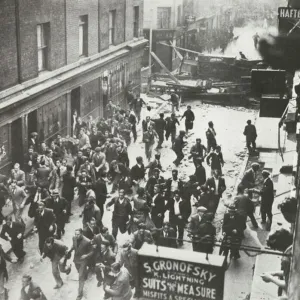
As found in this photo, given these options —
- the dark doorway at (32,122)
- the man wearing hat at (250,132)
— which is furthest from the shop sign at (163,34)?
the dark doorway at (32,122)

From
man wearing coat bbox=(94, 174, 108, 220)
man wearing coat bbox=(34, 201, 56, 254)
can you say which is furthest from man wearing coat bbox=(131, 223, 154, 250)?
man wearing coat bbox=(94, 174, 108, 220)

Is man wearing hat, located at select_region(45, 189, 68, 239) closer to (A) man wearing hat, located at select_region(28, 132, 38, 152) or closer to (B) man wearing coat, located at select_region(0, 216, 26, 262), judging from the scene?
(B) man wearing coat, located at select_region(0, 216, 26, 262)

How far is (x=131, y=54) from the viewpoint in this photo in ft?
101

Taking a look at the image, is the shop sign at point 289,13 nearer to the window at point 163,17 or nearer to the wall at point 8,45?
the wall at point 8,45

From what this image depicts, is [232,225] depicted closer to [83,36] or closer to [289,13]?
[289,13]

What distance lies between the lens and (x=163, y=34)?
4181 cm

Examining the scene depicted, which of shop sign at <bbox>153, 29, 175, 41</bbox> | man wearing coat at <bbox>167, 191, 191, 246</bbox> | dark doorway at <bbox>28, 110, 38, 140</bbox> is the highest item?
shop sign at <bbox>153, 29, 175, 41</bbox>

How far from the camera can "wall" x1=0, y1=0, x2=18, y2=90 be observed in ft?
55.0

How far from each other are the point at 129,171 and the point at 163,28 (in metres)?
26.9

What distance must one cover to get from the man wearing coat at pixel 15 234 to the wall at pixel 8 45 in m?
5.89

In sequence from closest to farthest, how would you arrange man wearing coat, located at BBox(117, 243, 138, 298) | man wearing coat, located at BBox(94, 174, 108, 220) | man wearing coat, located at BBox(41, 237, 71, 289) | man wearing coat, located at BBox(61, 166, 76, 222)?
man wearing coat, located at BBox(117, 243, 138, 298) → man wearing coat, located at BBox(41, 237, 71, 289) → man wearing coat, located at BBox(94, 174, 108, 220) → man wearing coat, located at BBox(61, 166, 76, 222)

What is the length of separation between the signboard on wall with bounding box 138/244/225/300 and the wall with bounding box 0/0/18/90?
1047 centimetres

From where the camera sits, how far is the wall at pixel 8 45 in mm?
16766

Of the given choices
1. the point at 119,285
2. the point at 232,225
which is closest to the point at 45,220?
the point at 119,285
